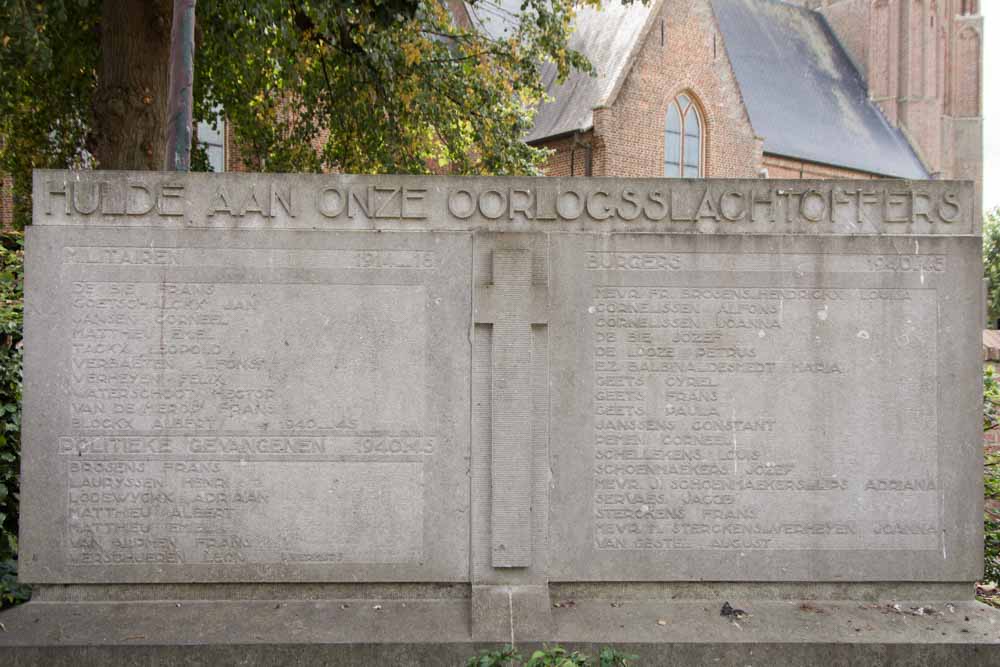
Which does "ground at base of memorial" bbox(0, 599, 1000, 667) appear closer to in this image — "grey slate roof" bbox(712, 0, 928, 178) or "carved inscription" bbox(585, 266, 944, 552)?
"carved inscription" bbox(585, 266, 944, 552)

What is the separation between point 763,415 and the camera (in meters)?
4.41

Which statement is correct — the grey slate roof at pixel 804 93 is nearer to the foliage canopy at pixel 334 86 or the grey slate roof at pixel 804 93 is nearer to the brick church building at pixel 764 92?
the brick church building at pixel 764 92

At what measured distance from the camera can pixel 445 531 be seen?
Answer: 14.2 ft

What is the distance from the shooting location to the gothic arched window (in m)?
27.4

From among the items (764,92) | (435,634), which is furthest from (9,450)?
(764,92)

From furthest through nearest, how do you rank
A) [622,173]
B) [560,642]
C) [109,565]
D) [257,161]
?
[622,173]
[257,161]
[109,565]
[560,642]

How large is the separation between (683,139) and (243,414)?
85.0 feet

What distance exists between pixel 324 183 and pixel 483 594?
2502 millimetres

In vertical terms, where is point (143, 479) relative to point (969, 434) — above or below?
below

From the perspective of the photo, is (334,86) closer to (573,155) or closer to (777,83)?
(573,155)

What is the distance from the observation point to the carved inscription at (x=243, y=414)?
4.26 metres

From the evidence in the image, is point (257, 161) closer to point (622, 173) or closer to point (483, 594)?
point (483, 594)

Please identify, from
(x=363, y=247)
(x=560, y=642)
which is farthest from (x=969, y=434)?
(x=363, y=247)

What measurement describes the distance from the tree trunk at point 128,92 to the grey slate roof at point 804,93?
26.4 meters
